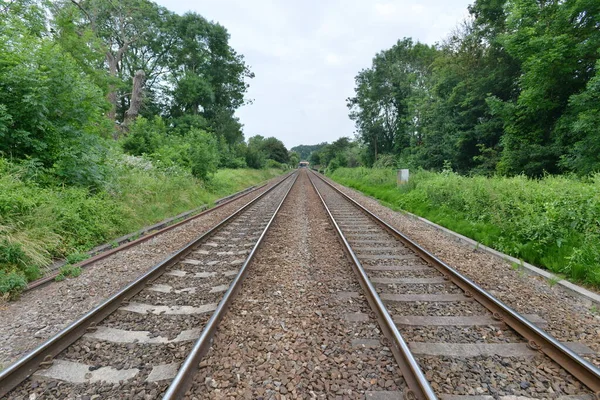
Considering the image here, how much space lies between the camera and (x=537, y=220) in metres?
5.40

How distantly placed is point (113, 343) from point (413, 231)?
6.81 m

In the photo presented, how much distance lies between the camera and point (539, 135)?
1301cm

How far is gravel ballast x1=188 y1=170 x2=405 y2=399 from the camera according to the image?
220 centimetres

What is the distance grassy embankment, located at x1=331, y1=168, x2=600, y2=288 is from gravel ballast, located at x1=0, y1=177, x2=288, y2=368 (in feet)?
23.4

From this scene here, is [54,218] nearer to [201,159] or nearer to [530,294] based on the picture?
[530,294]

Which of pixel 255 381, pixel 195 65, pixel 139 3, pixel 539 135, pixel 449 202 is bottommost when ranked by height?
pixel 255 381

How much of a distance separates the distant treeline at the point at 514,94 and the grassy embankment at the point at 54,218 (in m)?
14.9

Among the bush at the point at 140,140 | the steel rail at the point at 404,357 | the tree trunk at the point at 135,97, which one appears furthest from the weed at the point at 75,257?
the tree trunk at the point at 135,97

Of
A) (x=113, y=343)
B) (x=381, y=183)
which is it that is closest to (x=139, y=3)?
(x=381, y=183)

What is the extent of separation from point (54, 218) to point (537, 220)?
31.9 feet

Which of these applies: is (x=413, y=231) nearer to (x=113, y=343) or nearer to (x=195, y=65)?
(x=113, y=343)

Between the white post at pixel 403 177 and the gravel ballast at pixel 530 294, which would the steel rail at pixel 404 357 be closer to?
the gravel ballast at pixel 530 294

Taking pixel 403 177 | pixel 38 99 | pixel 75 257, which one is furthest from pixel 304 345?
pixel 403 177

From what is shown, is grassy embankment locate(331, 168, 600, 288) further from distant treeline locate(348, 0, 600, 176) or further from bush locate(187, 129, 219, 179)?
bush locate(187, 129, 219, 179)
